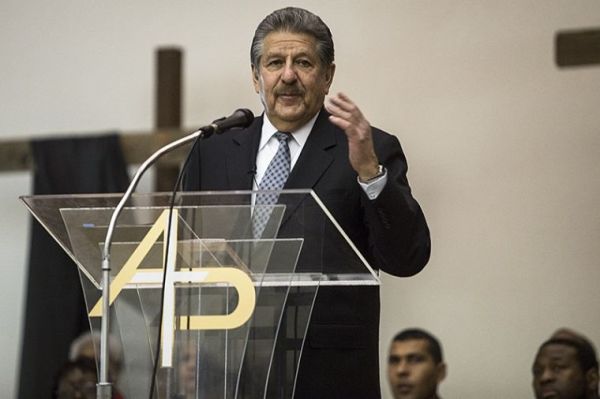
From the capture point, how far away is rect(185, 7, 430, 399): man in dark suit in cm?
287

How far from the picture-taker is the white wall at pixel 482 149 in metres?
5.77

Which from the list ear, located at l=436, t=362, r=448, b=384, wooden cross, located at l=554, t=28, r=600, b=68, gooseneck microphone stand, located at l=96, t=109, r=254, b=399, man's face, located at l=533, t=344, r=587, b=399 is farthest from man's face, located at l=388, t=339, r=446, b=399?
gooseneck microphone stand, located at l=96, t=109, r=254, b=399

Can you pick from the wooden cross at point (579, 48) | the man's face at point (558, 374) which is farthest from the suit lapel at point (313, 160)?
the wooden cross at point (579, 48)

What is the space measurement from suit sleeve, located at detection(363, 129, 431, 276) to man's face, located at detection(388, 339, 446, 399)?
233cm

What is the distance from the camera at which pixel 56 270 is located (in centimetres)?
606

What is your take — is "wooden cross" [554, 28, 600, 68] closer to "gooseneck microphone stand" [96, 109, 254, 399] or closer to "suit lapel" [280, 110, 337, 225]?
"suit lapel" [280, 110, 337, 225]

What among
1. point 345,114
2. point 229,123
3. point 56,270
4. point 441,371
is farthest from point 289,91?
point 56,270

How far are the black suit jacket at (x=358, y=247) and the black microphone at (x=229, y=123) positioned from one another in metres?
0.25

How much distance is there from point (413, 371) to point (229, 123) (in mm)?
2678

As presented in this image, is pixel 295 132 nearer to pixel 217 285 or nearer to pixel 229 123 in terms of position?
pixel 229 123

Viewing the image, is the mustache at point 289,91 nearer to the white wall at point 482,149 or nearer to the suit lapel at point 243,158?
the suit lapel at point 243,158

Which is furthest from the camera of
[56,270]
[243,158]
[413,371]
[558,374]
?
[56,270]

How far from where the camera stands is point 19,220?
6.66 meters

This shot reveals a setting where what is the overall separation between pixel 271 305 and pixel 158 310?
0.22 m
